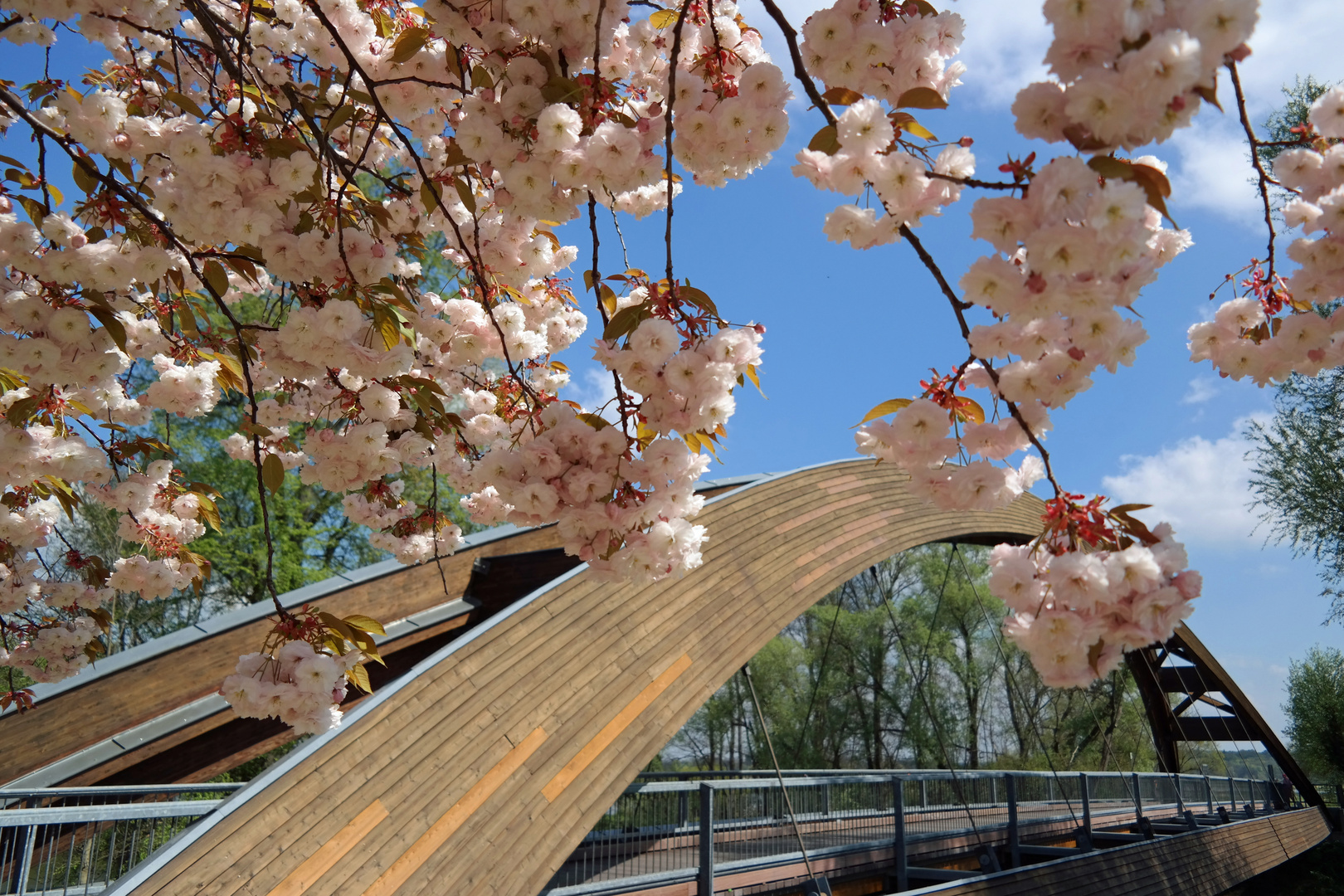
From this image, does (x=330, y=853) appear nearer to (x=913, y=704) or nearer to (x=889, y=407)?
(x=889, y=407)

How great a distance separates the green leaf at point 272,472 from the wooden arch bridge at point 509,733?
1.90 metres

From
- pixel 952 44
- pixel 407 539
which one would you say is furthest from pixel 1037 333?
pixel 407 539

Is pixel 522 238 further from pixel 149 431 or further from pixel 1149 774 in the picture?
pixel 149 431

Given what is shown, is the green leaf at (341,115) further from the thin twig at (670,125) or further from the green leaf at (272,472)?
the thin twig at (670,125)

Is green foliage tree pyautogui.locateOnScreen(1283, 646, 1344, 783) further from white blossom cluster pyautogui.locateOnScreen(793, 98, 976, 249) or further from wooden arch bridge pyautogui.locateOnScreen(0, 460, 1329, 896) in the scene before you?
white blossom cluster pyautogui.locateOnScreen(793, 98, 976, 249)

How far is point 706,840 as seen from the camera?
15.1 feet

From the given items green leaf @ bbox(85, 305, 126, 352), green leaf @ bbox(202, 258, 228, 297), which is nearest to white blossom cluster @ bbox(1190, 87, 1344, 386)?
green leaf @ bbox(202, 258, 228, 297)

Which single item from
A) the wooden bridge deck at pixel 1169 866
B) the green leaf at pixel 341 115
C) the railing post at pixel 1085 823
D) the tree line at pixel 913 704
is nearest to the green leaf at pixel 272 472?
the green leaf at pixel 341 115

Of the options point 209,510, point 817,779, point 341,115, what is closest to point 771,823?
point 817,779

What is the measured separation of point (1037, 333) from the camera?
112 cm

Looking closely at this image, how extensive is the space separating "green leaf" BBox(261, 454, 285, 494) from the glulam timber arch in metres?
1.90

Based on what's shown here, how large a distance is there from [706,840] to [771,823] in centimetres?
137

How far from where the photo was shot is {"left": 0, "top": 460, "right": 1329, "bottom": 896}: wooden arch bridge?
11.5 ft

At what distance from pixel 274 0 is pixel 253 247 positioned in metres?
2.01
